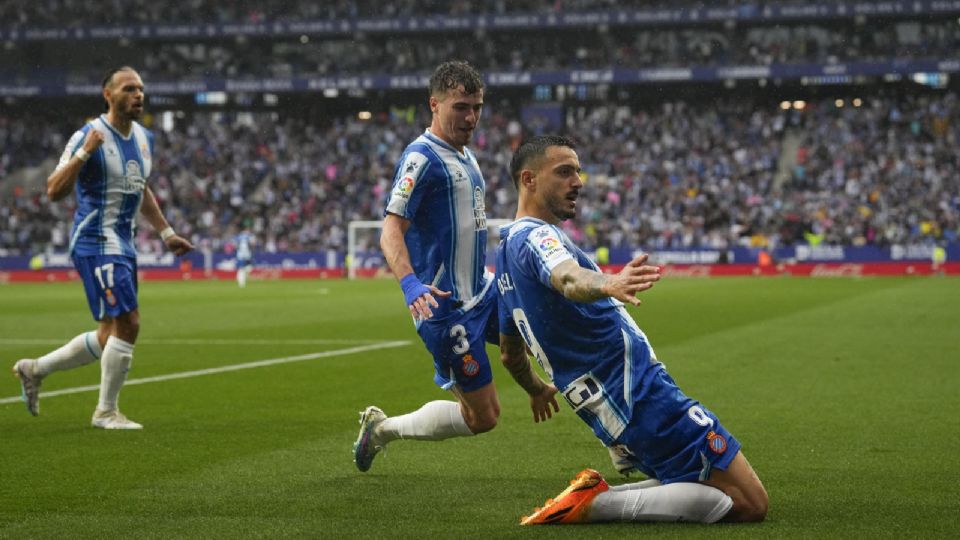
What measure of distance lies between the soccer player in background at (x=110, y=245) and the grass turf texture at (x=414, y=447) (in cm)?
42

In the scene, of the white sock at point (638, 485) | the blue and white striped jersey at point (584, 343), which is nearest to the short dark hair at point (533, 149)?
the blue and white striped jersey at point (584, 343)

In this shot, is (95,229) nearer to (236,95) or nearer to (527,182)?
(527,182)

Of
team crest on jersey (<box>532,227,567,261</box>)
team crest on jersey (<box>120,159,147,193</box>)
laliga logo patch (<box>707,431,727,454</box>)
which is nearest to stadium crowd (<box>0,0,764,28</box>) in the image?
team crest on jersey (<box>120,159,147,193</box>)

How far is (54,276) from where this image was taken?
49.2 meters

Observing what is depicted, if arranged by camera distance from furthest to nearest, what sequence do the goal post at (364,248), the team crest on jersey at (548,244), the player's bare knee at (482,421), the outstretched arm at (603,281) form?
the goal post at (364,248) < the player's bare knee at (482,421) < the team crest on jersey at (548,244) < the outstretched arm at (603,281)

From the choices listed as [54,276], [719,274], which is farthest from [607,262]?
[54,276]

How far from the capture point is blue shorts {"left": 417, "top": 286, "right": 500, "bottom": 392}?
22.6ft

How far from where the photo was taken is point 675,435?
5.57 m

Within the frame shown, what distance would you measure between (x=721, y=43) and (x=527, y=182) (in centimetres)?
5312

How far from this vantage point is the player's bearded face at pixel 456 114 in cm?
693

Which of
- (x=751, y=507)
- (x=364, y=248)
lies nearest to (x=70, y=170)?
(x=751, y=507)

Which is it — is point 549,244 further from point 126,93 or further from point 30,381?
point 30,381

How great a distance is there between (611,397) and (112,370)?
4954mm

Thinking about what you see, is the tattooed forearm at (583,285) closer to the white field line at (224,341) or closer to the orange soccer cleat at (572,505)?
the orange soccer cleat at (572,505)
